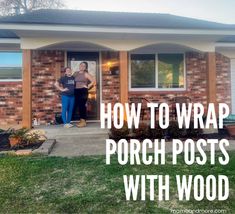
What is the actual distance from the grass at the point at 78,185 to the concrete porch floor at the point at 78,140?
2.09ft

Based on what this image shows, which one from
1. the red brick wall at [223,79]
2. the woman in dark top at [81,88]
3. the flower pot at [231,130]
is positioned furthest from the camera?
the red brick wall at [223,79]

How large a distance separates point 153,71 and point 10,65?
4888mm

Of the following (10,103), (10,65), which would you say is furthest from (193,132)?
(10,65)

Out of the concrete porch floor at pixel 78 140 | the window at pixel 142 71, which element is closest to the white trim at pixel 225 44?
the window at pixel 142 71

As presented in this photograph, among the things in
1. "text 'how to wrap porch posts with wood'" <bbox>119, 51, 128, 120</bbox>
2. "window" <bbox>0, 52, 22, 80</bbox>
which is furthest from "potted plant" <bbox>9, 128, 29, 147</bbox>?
"window" <bbox>0, 52, 22, 80</bbox>

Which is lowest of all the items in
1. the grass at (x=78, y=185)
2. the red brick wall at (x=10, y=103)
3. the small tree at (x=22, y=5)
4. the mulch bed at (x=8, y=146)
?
the grass at (x=78, y=185)

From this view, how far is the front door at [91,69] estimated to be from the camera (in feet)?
34.0

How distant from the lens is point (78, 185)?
4.27 metres

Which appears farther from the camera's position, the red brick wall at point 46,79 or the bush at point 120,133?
the red brick wall at point 46,79

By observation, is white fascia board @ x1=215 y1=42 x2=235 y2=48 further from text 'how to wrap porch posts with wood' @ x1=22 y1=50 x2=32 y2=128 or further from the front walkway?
text 'how to wrap porch posts with wood' @ x1=22 y1=50 x2=32 y2=128

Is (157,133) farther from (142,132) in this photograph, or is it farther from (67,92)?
(67,92)

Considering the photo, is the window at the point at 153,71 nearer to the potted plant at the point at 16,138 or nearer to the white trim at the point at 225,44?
the white trim at the point at 225,44

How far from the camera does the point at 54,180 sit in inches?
176

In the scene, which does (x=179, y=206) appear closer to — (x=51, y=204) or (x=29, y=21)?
(x=51, y=204)
